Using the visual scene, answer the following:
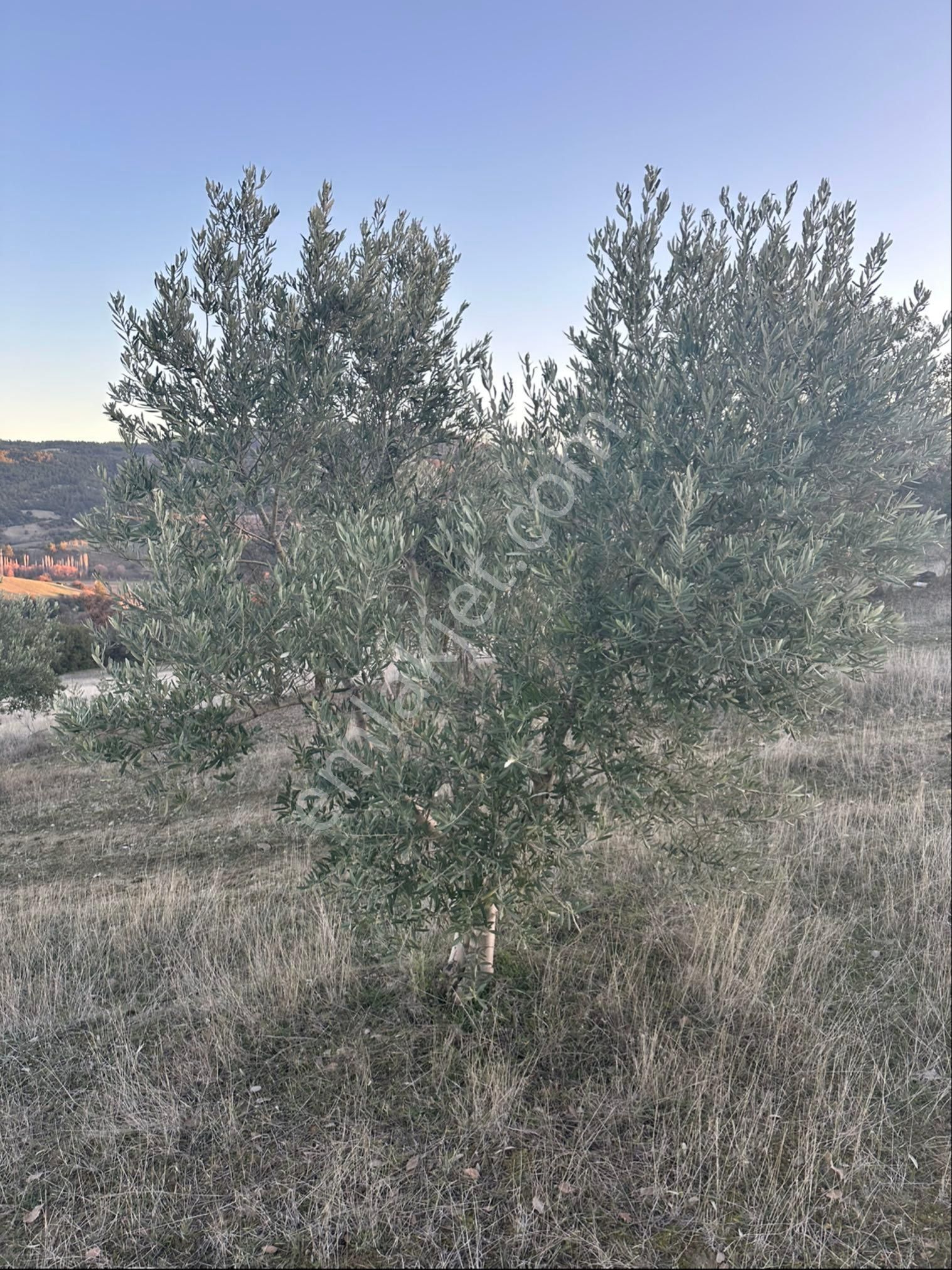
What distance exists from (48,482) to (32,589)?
211 inches

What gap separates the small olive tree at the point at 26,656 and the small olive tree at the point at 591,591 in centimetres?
821

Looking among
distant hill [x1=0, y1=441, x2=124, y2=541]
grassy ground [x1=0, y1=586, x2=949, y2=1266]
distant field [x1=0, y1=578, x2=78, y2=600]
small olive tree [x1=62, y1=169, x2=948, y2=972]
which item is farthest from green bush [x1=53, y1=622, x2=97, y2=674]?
small olive tree [x1=62, y1=169, x2=948, y2=972]

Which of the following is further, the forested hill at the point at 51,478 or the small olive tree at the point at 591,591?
the forested hill at the point at 51,478

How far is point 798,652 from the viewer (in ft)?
11.7

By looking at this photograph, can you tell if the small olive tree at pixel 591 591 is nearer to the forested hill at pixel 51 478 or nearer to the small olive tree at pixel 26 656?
the forested hill at pixel 51 478

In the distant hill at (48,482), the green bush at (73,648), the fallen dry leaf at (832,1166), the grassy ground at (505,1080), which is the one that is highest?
the distant hill at (48,482)

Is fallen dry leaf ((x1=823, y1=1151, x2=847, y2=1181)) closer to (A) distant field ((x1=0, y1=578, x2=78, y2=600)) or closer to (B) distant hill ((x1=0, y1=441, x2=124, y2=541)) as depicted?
(B) distant hill ((x1=0, y1=441, x2=124, y2=541))

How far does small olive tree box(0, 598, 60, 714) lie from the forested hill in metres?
3.53

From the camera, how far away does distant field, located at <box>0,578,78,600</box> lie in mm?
11609

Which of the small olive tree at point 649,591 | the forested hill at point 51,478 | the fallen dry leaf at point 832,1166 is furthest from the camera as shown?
the forested hill at point 51,478

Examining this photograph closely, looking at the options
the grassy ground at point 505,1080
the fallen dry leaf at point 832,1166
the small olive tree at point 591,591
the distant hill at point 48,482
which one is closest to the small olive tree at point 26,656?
the distant hill at point 48,482

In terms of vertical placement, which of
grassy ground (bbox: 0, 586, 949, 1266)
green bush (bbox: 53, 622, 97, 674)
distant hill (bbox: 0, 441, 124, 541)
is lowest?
grassy ground (bbox: 0, 586, 949, 1266)

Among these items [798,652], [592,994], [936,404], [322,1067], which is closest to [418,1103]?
[322,1067]

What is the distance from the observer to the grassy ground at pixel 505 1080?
399 centimetres
